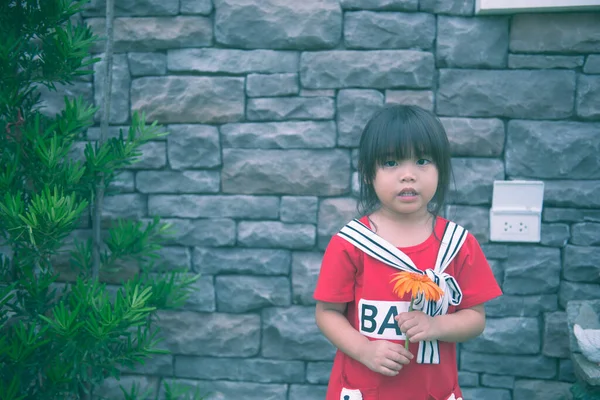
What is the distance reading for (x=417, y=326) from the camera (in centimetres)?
138

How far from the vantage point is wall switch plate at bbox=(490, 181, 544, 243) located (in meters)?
2.23

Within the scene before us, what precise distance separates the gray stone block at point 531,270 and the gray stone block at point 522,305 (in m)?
0.03

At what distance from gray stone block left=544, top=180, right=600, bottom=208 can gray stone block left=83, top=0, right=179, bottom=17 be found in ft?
5.98

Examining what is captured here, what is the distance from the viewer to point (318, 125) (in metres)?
2.29

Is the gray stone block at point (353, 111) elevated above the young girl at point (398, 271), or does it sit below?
above

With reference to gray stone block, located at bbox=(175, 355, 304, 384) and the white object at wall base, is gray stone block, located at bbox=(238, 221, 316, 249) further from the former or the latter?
the white object at wall base

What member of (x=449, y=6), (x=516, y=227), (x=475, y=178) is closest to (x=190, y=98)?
(x=449, y=6)

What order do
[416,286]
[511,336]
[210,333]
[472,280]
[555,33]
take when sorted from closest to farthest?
[416,286] < [472,280] < [555,33] < [511,336] < [210,333]

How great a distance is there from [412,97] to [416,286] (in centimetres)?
118

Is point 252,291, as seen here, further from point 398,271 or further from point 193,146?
point 398,271

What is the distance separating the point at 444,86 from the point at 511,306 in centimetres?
101

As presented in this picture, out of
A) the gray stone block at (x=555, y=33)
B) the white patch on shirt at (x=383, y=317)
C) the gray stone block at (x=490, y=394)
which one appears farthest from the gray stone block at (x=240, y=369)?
the gray stone block at (x=555, y=33)

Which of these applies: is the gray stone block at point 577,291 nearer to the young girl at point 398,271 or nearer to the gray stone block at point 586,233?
the gray stone block at point 586,233

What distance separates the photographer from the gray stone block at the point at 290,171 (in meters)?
2.30
